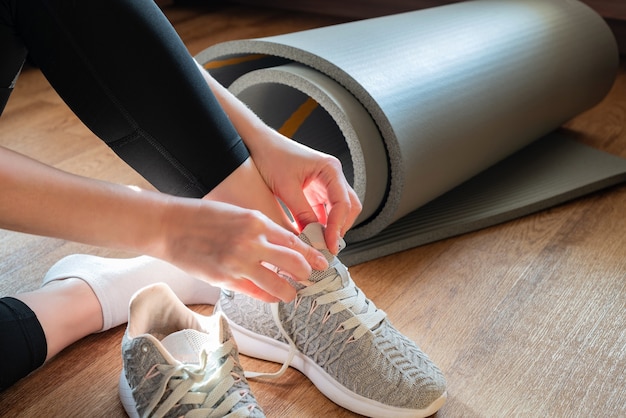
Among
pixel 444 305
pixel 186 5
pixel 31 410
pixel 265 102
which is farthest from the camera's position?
pixel 186 5

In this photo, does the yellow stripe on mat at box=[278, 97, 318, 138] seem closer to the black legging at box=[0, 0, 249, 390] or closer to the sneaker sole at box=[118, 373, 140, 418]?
the black legging at box=[0, 0, 249, 390]

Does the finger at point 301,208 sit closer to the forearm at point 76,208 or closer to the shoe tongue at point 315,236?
the shoe tongue at point 315,236

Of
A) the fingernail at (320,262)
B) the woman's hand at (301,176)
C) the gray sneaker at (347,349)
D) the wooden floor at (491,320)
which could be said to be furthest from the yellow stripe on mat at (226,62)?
the fingernail at (320,262)

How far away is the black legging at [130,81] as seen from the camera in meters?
0.85

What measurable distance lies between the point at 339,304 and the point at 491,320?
300 mm

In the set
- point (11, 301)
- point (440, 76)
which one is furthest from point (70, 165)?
point (440, 76)

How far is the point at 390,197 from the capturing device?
1.27 meters

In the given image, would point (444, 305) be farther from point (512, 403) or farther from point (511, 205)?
point (511, 205)

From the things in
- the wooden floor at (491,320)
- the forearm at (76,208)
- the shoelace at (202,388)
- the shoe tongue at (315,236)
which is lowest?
the wooden floor at (491,320)

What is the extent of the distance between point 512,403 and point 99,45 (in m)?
0.69

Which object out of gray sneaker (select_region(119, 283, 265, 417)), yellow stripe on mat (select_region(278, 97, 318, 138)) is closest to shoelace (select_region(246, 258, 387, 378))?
gray sneaker (select_region(119, 283, 265, 417))

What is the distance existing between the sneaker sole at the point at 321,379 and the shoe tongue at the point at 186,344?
117 millimetres

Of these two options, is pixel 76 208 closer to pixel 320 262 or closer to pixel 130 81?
pixel 130 81

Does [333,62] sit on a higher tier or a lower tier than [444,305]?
higher
